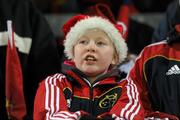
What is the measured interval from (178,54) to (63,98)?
51 cm

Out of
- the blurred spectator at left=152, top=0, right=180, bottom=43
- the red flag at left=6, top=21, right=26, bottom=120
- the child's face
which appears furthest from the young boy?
the blurred spectator at left=152, top=0, right=180, bottom=43

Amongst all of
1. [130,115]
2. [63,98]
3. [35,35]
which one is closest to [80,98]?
[63,98]

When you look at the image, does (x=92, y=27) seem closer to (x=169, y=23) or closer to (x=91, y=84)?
(x=91, y=84)

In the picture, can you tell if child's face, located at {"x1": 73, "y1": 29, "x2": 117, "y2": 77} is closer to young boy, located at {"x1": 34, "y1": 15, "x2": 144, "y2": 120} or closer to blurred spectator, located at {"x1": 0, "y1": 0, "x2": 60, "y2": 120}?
young boy, located at {"x1": 34, "y1": 15, "x2": 144, "y2": 120}

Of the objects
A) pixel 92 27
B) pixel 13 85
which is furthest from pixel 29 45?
pixel 92 27

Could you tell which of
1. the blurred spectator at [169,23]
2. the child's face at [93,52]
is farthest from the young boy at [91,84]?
the blurred spectator at [169,23]

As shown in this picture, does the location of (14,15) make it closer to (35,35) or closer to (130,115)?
(35,35)

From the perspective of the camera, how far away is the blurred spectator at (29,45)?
8.04 ft

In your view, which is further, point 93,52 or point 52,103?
point 93,52

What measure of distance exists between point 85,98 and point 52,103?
14cm

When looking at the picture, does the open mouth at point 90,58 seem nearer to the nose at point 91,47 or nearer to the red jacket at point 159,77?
the nose at point 91,47

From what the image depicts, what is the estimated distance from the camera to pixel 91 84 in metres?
2.20

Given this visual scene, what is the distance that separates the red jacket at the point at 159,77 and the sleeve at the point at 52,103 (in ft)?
1.01

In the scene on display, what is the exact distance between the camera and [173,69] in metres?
2.25
